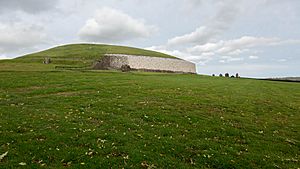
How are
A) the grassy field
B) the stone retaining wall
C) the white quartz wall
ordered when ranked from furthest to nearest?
the white quartz wall
the stone retaining wall
the grassy field

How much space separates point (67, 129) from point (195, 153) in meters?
5.76

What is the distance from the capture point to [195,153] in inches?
436

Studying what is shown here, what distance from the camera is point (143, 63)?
7356 centimetres

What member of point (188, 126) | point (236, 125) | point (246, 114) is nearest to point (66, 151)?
point (188, 126)

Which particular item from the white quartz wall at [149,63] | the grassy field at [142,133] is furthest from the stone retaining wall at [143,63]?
the grassy field at [142,133]

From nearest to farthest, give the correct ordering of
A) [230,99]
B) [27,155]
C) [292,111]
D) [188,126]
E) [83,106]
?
[27,155], [188,126], [83,106], [292,111], [230,99]

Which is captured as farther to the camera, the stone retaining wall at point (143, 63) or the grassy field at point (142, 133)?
the stone retaining wall at point (143, 63)

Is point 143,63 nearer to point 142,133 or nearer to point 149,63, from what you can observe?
point 149,63

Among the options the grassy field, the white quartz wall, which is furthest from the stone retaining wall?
the grassy field

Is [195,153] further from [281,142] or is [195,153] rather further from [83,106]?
[83,106]

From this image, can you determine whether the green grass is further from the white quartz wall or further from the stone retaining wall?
the white quartz wall

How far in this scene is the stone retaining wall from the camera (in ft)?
224

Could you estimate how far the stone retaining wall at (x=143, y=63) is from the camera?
224 ft

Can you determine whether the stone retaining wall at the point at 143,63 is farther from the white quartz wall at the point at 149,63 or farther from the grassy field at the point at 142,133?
the grassy field at the point at 142,133
